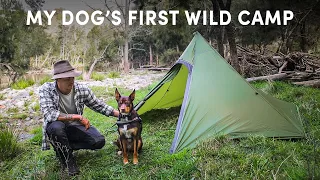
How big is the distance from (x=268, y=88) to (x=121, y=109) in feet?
19.7

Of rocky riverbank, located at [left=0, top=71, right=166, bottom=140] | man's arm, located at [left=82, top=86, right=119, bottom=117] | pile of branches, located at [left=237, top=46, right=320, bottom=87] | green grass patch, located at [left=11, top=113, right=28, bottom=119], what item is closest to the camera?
man's arm, located at [left=82, top=86, right=119, bottom=117]

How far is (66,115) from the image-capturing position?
411 cm

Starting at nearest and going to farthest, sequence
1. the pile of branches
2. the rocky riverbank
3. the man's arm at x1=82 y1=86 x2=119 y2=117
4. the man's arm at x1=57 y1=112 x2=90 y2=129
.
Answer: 1. the man's arm at x1=57 y1=112 x2=90 y2=129
2. the man's arm at x1=82 y1=86 x2=119 y2=117
3. the rocky riverbank
4. the pile of branches

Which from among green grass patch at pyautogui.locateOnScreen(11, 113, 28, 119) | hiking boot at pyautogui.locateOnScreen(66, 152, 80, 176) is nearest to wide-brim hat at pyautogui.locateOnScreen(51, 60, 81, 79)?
hiking boot at pyautogui.locateOnScreen(66, 152, 80, 176)

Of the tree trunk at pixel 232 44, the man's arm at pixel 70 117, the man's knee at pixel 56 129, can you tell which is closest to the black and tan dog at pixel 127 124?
the man's arm at pixel 70 117

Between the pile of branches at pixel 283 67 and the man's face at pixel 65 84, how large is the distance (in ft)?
23.2

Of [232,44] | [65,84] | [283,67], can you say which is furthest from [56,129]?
[283,67]

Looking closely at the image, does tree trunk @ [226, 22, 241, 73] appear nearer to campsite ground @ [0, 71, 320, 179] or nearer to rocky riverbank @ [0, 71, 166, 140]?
campsite ground @ [0, 71, 320, 179]

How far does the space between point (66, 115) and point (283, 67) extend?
8.93m

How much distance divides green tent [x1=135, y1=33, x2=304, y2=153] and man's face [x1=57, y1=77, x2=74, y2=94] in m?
1.69

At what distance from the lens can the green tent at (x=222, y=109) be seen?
4.76 meters

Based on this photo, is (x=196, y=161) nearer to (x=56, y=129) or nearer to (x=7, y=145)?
(x=56, y=129)

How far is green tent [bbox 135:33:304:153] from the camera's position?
15.6ft

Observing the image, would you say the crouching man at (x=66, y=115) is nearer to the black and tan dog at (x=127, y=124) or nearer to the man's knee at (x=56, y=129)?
the man's knee at (x=56, y=129)
